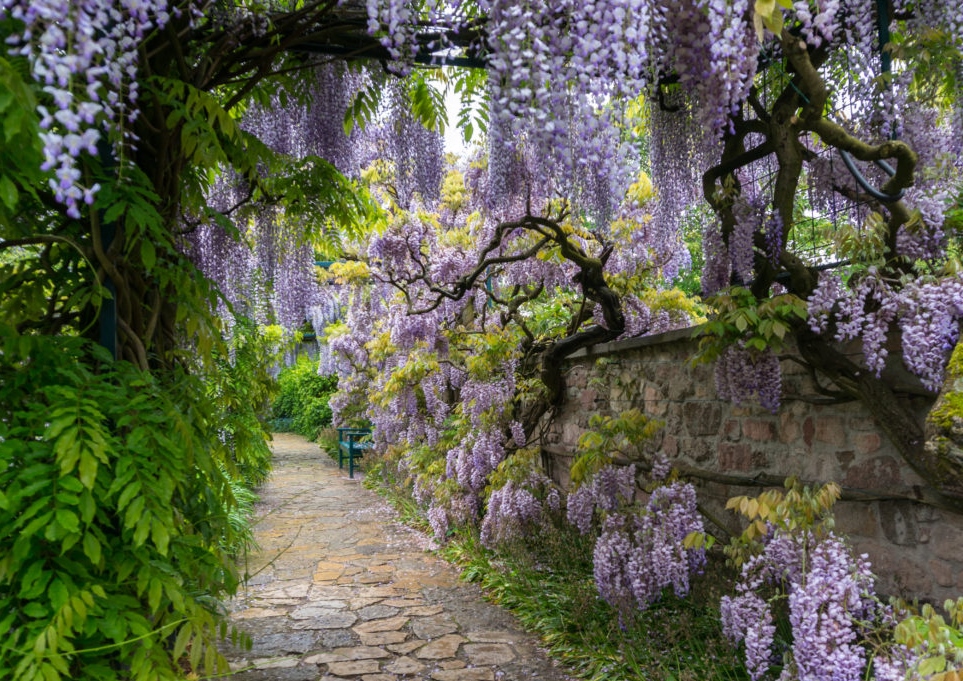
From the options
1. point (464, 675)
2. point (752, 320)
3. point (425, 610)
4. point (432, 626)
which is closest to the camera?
point (752, 320)

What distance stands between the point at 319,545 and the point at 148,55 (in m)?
4.40

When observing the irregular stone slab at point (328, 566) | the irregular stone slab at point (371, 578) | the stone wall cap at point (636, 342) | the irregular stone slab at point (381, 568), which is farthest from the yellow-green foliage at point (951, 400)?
the irregular stone slab at point (328, 566)

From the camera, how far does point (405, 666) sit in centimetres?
334

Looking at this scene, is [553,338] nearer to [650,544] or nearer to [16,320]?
[650,544]

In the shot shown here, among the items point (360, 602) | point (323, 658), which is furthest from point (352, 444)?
point (323, 658)

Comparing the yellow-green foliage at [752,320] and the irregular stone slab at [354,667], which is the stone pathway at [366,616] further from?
the yellow-green foliage at [752,320]


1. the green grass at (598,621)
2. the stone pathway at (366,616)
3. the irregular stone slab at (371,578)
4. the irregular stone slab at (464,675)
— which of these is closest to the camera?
the green grass at (598,621)

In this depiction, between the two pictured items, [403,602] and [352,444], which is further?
[352,444]

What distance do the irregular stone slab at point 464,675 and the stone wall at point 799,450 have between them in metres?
1.31

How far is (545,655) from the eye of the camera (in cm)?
344

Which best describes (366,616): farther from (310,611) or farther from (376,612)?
(310,611)

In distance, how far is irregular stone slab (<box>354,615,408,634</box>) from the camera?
3846mm

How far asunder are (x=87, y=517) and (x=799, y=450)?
8.51 ft

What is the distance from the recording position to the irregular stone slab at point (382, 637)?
365cm
